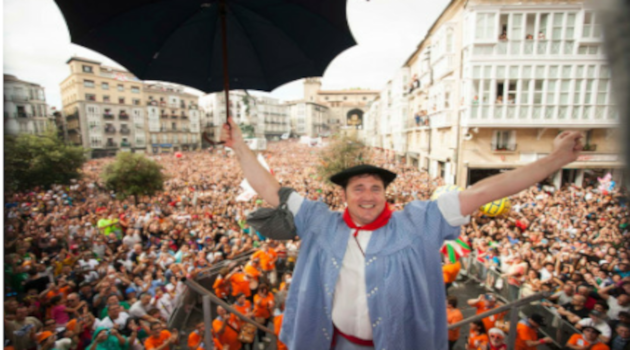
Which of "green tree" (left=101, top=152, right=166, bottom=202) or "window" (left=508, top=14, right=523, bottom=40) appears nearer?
"window" (left=508, top=14, right=523, bottom=40)

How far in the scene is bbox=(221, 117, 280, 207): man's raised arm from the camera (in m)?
2.04

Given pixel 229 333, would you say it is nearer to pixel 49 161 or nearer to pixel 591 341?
pixel 591 341

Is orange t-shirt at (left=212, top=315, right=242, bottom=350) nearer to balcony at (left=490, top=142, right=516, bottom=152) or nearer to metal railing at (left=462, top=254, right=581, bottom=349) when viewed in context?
metal railing at (left=462, top=254, right=581, bottom=349)

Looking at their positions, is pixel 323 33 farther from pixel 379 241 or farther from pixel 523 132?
pixel 523 132

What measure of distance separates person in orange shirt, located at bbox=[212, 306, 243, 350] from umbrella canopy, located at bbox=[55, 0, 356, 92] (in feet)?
11.0

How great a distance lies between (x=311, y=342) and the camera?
1875 millimetres

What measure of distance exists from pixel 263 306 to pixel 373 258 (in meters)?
4.30

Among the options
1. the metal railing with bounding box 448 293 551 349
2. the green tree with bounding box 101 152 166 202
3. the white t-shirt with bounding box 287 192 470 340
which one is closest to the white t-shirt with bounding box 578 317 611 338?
the metal railing with bounding box 448 293 551 349

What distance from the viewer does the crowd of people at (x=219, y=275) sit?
4.29 meters

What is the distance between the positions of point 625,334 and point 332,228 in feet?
15.2

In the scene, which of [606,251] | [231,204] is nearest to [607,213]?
[606,251]

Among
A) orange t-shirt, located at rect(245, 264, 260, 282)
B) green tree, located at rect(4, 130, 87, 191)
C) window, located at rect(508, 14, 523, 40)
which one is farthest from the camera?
green tree, located at rect(4, 130, 87, 191)

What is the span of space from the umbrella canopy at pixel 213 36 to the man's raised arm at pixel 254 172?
582mm

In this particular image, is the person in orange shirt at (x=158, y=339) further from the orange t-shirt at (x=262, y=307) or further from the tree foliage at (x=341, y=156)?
the tree foliage at (x=341, y=156)
